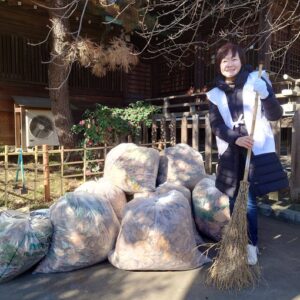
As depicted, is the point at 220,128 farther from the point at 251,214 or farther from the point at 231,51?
the point at 251,214

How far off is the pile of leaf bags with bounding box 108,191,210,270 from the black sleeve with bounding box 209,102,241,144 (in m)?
0.69

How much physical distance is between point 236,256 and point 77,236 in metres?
1.28

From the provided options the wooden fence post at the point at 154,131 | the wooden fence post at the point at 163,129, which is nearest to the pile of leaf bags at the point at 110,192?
the wooden fence post at the point at 163,129

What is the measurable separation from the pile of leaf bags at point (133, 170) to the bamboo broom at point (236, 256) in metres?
1.29

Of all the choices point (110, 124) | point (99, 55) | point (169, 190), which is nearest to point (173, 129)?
point (110, 124)

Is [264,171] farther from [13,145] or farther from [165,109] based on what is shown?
[13,145]

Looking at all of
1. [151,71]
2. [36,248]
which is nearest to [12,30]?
[151,71]

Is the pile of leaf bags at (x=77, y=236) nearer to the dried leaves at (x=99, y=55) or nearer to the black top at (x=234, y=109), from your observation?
the black top at (x=234, y=109)

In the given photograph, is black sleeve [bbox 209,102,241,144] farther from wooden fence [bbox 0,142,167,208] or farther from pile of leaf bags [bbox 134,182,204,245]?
wooden fence [bbox 0,142,167,208]

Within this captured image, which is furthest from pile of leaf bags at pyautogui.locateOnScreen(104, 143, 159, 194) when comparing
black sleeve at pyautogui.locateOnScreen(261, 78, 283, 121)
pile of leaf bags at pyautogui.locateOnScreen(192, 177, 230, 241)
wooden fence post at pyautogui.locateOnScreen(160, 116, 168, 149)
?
wooden fence post at pyautogui.locateOnScreen(160, 116, 168, 149)

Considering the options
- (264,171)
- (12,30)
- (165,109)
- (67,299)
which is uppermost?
(12,30)

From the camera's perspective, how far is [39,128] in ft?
25.7

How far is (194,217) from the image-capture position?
140 inches

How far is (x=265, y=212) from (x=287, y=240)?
1018 mm
